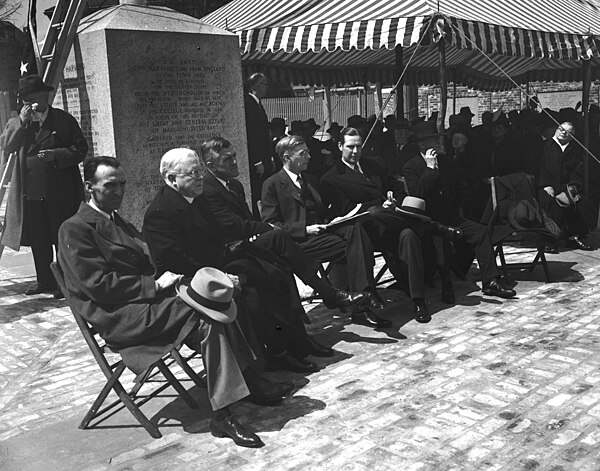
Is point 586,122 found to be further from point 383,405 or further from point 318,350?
point 383,405

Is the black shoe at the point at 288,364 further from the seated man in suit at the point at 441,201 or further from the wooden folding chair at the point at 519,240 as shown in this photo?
the wooden folding chair at the point at 519,240

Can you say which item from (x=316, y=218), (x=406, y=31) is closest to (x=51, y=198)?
(x=316, y=218)

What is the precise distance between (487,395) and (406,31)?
4528 millimetres

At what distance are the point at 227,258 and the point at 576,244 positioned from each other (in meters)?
5.48

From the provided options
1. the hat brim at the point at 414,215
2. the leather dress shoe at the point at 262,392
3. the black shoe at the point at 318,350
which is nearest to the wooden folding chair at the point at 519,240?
the hat brim at the point at 414,215

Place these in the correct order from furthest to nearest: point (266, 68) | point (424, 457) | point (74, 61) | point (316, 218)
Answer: point (266, 68) < point (74, 61) < point (316, 218) < point (424, 457)

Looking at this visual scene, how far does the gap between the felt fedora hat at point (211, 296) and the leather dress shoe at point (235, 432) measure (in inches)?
20.9

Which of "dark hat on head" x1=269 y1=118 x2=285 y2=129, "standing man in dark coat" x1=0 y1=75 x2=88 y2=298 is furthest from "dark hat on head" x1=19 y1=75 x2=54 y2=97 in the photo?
"dark hat on head" x1=269 y1=118 x2=285 y2=129

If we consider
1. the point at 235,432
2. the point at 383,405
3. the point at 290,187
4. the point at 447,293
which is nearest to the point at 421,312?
the point at 447,293

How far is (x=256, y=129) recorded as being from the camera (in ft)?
27.3

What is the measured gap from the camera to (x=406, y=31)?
766 cm

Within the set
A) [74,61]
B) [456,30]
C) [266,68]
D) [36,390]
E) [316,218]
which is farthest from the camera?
[266,68]

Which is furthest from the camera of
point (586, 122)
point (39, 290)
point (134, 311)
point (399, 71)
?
point (399, 71)

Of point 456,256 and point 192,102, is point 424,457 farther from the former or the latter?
point 192,102
